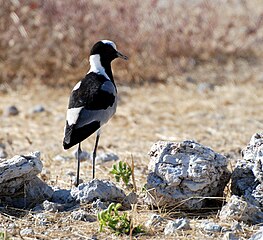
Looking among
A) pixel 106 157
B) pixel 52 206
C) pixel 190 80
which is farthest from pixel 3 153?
pixel 190 80

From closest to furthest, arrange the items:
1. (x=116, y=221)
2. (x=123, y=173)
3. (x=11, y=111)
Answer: (x=116, y=221)
(x=123, y=173)
(x=11, y=111)

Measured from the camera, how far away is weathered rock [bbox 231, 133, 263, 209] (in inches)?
173

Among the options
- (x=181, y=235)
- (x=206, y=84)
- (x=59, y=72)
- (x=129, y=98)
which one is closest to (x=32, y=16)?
(x=59, y=72)

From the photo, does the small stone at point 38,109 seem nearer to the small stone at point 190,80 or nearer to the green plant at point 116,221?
the small stone at point 190,80

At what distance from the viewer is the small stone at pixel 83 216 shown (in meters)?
4.40

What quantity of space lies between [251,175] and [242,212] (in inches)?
11.7

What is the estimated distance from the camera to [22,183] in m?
4.71

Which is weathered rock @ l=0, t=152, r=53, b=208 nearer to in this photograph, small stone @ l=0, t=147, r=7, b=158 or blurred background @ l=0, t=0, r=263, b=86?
small stone @ l=0, t=147, r=7, b=158

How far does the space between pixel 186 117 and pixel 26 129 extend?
5.81ft

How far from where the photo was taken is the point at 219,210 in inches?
178

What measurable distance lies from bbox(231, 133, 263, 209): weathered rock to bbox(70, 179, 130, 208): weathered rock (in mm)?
693

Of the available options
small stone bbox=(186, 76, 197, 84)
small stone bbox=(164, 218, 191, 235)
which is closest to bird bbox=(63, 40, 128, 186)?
small stone bbox=(164, 218, 191, 235)

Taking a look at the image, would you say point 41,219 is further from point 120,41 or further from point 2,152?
point 120,41

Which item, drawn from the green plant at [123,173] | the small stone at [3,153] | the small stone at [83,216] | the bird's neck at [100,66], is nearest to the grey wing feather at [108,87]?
the bird's neck at [100,66]
